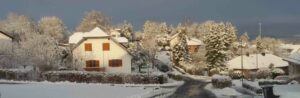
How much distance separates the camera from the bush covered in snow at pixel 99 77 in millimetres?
62781

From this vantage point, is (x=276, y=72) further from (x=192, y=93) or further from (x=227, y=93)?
(x=192, y=93)

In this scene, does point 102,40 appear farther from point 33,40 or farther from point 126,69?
point 33,40

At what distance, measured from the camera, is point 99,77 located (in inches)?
2489

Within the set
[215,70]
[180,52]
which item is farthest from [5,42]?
[180,52]

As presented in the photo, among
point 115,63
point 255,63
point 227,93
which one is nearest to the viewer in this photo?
point 227,93

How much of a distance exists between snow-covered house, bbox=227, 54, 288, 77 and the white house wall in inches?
1038

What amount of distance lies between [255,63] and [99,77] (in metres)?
41.4

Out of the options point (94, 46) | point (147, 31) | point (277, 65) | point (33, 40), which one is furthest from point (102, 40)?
point (147, 31)

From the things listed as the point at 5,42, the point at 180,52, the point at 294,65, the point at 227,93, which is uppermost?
the point at 5,42

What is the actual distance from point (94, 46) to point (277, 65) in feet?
119

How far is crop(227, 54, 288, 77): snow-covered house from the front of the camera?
94.6m

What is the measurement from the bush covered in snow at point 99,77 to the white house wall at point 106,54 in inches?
456

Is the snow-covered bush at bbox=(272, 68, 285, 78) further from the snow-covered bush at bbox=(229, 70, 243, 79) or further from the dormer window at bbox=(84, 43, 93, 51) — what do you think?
the dormer window at bbox=(84, 43, 93, 51)

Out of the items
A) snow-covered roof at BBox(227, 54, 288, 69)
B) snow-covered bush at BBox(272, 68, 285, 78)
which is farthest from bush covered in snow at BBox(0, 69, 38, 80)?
snow-covered roof at BBox(227, 54, 288, 69)
